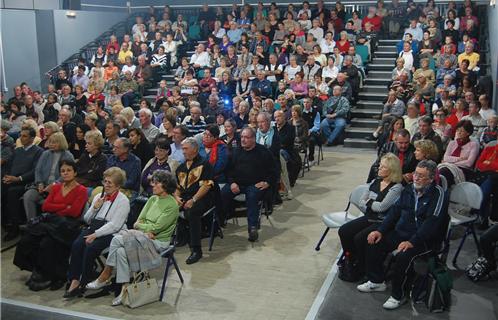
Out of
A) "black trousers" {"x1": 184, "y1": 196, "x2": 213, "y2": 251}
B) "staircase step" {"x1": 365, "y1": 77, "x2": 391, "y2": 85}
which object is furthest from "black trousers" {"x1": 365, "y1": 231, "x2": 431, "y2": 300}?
"staircase step" {"x1": 365, "y1": 77, "x2": 391, "y2": 85}

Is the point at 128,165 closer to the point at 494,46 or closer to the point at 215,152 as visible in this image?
the point at 215,152

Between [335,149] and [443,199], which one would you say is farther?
[335,149]

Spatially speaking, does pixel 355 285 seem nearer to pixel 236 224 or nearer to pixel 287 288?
pixel 287 288

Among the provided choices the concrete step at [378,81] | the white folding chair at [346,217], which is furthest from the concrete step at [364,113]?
the white folding chair at [346,217]

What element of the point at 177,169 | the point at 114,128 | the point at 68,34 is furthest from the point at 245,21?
the point at 177,169

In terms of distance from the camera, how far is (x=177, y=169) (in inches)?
231

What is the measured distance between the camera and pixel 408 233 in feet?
15.2

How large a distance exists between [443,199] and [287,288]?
1.47 meters

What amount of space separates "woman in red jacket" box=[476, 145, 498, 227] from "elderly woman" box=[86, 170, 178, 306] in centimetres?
318

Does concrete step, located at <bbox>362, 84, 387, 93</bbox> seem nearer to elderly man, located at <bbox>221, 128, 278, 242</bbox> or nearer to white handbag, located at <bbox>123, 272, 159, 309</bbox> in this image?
elderly man, located at <bbox>221, 128, 278, 242</bbox>

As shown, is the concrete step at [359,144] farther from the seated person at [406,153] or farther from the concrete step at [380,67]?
the seated person at [406,153]

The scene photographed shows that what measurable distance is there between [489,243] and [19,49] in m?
12.3

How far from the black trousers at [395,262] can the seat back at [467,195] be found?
103 centimetres

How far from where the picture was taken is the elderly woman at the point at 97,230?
15.8ft
